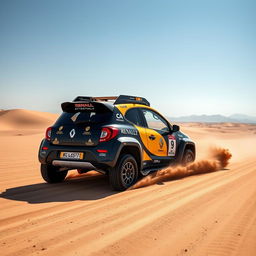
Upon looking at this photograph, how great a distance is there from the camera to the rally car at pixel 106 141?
18.2ft

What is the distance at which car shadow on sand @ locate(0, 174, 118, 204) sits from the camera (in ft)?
17.0

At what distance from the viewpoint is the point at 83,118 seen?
593 cm

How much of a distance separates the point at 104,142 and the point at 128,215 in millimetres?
1743

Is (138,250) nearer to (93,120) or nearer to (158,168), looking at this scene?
(93,120)

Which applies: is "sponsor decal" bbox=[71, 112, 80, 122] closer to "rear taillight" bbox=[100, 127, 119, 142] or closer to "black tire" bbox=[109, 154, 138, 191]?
"rear taillight" bbox=[100, 127, 119, 142]

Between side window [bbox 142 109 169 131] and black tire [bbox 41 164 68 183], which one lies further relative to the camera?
side window [bbox 142 109 169 131]

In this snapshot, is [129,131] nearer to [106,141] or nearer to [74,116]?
[106,141]

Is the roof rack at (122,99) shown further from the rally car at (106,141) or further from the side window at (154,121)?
the side window at (154,121)

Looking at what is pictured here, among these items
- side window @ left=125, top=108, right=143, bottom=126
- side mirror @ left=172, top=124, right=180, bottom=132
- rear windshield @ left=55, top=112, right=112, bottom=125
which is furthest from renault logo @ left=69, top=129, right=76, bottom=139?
side mirror @ left=172, top=124, right=180, bottom=132

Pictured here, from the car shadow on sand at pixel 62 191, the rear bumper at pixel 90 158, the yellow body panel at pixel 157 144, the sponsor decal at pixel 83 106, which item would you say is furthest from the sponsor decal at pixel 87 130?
the yellow body panel at pixel 157 144

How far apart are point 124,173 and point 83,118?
52.3 inches

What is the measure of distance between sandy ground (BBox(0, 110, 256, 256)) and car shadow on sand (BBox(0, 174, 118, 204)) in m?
0.02

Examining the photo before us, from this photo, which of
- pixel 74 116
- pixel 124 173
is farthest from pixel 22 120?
pixel 124 173

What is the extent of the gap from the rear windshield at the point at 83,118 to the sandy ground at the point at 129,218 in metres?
1.33
